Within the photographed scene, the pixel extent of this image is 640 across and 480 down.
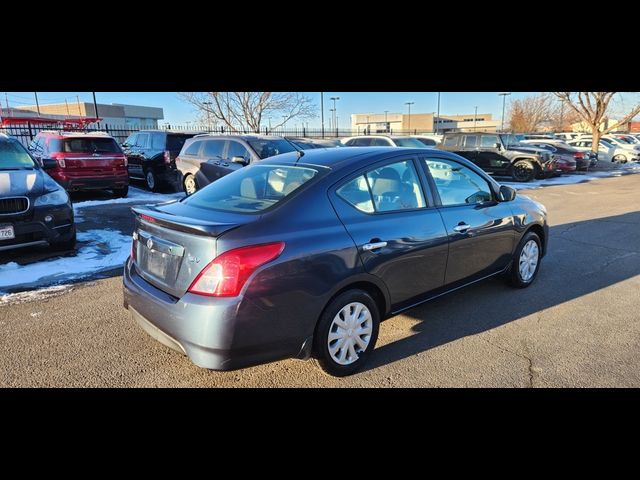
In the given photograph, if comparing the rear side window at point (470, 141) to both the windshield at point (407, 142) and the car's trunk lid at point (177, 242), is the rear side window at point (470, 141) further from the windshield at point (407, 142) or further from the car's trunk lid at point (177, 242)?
the car's trunk lid at point (177, 242)

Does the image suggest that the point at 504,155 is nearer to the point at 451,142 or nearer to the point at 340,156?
the point at 451,142

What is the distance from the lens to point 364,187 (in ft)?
10.8

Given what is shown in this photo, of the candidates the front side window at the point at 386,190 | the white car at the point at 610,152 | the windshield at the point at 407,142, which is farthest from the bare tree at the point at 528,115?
the front side window at the point at 386,190

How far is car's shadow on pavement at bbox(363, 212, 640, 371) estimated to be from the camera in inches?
143

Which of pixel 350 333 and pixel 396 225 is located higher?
pixel 396 225

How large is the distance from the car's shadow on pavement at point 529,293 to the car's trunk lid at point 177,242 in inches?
58.6

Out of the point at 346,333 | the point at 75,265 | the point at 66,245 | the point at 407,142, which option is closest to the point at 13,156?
the point at 66,245

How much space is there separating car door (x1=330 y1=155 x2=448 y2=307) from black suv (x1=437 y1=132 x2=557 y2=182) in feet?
48.1

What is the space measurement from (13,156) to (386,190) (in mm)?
5944

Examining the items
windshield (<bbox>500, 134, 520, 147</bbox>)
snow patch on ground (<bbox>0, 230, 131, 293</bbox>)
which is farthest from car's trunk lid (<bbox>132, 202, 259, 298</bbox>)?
windshield (<bbox>500, 134, 520, 147</bbox>)

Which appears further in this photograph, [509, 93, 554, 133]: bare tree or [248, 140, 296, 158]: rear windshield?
[509, 93, 554, 133]: bare tree

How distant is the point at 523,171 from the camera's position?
1652 centimetres

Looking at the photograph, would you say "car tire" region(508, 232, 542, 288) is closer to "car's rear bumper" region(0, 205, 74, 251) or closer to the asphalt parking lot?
the asphalt parking lot

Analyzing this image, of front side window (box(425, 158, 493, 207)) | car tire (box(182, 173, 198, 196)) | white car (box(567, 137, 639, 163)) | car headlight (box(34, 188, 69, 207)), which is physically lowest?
white car (box(567, 137, 639, 163))
